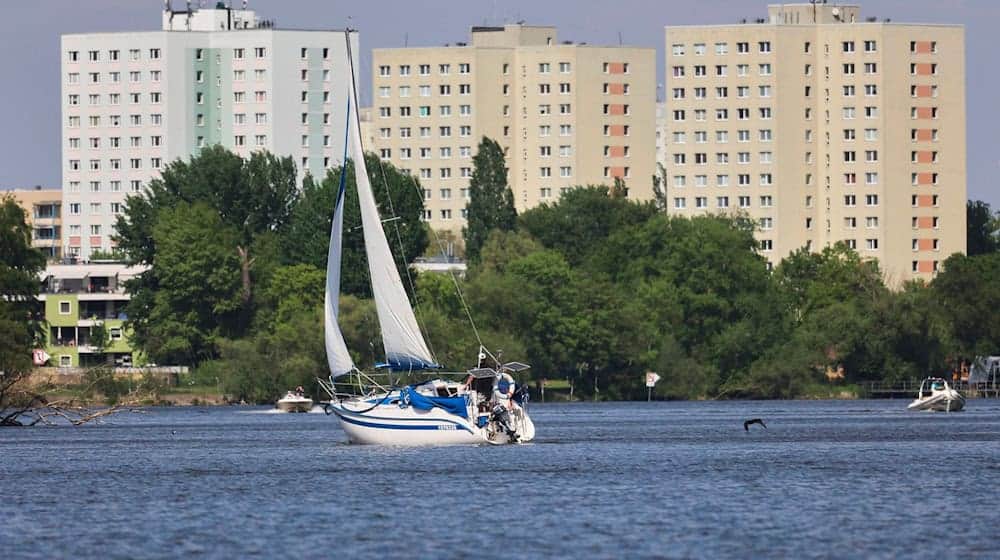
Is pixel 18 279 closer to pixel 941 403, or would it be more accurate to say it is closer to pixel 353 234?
pixel 353 234

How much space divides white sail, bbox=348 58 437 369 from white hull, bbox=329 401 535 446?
199cm

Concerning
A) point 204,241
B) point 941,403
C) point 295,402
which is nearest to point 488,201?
point 204,241

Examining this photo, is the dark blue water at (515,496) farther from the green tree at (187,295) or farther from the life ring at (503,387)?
the green tree at (187,295)

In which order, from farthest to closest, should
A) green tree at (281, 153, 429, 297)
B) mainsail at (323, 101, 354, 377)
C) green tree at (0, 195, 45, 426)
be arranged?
1. green tree at (281, 153, 429, 297)
2. green tree at (0, 195, 45, 426)
3. mainsail at (323, 101, 354, 377)

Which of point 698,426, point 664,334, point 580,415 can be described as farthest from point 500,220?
point 698,426

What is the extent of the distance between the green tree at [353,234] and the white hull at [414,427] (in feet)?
238

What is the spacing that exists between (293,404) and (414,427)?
58531mm

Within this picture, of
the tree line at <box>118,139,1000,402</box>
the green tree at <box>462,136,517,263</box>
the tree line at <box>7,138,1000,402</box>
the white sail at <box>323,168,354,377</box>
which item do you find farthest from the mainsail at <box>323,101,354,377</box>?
the green tree at <box>462,136,517,263</box>

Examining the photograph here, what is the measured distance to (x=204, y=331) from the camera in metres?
166

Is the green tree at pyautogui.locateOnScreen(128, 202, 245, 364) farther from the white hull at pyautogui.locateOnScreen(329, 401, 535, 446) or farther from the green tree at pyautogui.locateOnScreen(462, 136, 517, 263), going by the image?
the white hull at pyautogui.locateOnScreen(329, 401, 535, 446)

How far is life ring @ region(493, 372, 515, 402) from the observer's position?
252ft

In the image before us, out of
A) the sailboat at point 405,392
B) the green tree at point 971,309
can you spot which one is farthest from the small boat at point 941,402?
the sailboat at point 405,392

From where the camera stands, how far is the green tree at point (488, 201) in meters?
197

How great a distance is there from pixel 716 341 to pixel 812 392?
8.30 metres
